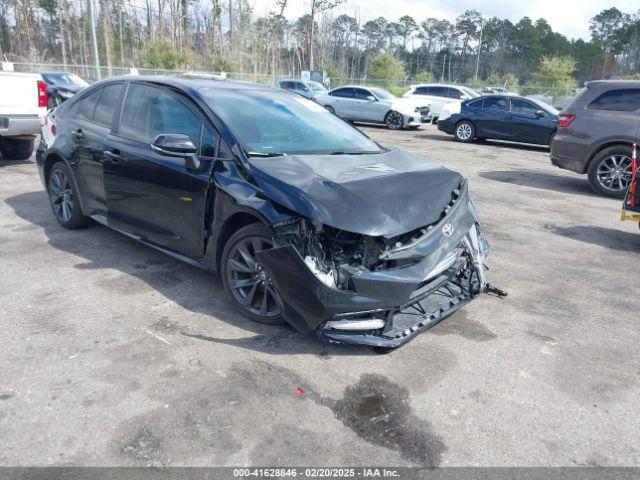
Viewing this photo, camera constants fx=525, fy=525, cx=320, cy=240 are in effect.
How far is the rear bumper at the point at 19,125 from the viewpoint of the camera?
883 cm

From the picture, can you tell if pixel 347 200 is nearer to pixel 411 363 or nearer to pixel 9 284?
pixel 411 363

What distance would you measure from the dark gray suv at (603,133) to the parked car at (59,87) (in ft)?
53.8

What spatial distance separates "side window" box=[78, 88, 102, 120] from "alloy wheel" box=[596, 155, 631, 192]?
26.1ft

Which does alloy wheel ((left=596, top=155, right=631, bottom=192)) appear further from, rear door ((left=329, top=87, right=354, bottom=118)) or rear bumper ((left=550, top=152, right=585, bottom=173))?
rear door ((left=329, top=87, right=354, bottom=118))

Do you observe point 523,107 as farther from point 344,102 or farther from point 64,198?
point 64,198

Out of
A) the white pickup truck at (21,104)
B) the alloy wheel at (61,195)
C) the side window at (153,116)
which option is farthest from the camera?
the white pickup truck at (21,104)

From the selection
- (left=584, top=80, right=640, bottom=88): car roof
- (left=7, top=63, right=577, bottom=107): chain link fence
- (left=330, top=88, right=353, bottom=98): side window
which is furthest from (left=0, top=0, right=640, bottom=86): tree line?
(left=584, top=80, right=640, bottom=88): car roof

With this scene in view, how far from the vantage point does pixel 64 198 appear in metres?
5.83

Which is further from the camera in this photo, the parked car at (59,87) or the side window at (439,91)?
the side window at (439,91)

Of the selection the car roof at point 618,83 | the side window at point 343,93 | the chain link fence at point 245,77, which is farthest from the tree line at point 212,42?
the car roof at point 618,83

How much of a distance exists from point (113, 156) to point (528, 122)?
44.7 ft

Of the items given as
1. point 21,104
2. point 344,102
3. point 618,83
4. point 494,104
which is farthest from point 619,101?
point 344,102

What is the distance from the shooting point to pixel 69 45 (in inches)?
1718

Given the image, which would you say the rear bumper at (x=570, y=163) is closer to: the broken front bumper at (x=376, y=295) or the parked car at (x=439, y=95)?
the broken front bumper at (x=376, y=295)
